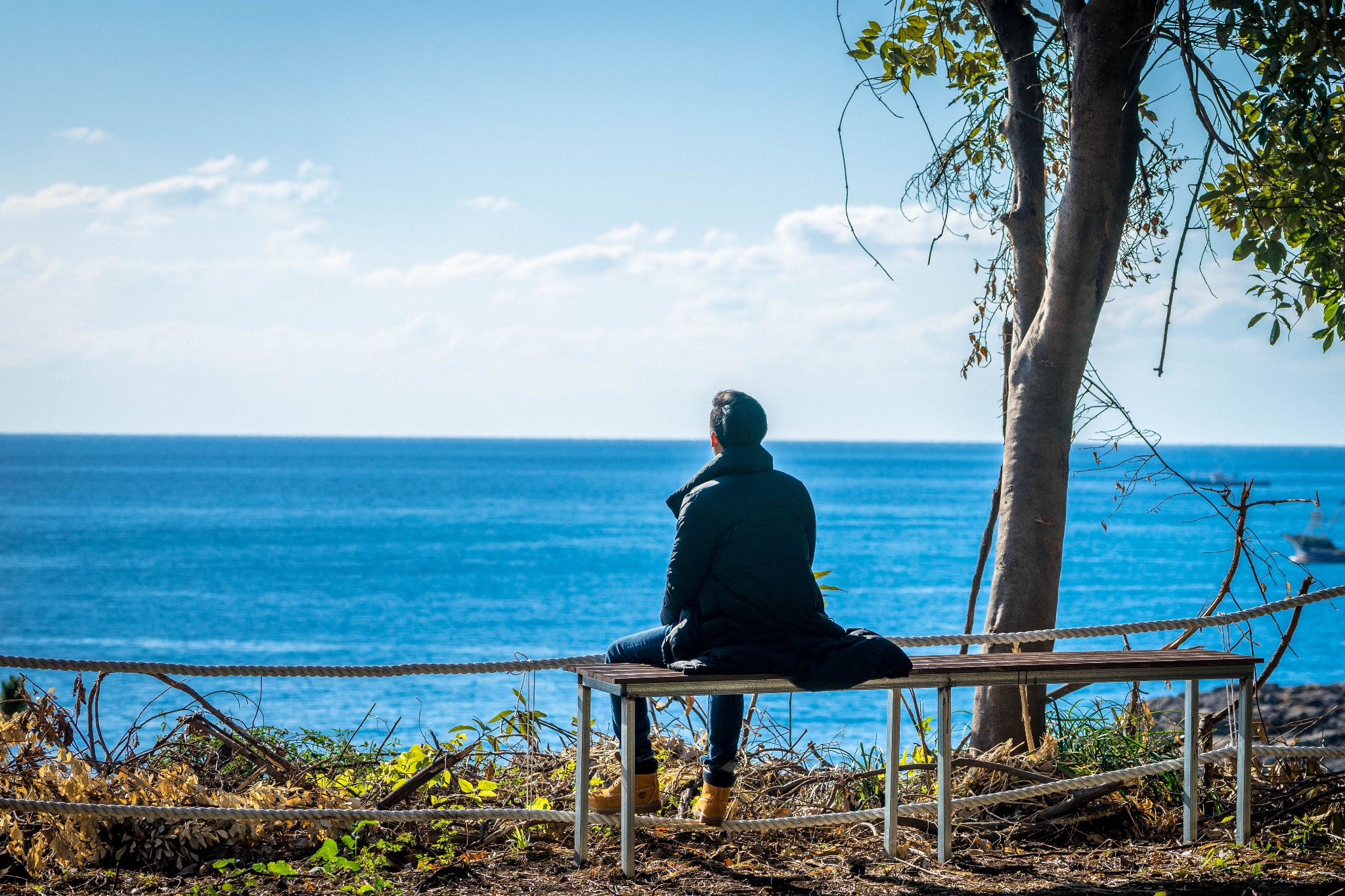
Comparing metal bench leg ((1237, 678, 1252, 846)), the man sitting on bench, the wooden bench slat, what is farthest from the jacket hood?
metal bench leg ((1237, 678, 1252, 846))

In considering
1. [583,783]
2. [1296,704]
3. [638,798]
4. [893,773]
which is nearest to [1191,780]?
[893,773]

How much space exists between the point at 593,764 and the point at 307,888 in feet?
4.73

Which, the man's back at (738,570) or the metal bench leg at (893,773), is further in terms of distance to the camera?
the metal bench leg at (893,773)

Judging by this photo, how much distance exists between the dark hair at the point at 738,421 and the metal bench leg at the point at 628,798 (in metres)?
0.99

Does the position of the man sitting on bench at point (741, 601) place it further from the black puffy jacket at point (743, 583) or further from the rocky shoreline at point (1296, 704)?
the rocky shoreline at point (1296, 704)

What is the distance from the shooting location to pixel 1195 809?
4.48 metres

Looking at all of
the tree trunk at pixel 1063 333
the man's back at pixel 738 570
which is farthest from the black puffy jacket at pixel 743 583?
the tree trunk at pixel 1063 333

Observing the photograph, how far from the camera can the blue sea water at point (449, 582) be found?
2841 cm

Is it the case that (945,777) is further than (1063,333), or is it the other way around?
(1063,333)

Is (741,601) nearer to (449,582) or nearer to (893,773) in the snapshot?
(893,773)

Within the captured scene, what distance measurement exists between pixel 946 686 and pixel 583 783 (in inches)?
52.0

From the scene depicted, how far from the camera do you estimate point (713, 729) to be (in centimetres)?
432

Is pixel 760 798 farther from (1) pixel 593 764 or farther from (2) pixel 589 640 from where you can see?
(2) pixel 589 640

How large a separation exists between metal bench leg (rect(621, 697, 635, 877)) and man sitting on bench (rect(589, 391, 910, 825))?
0.18ft
